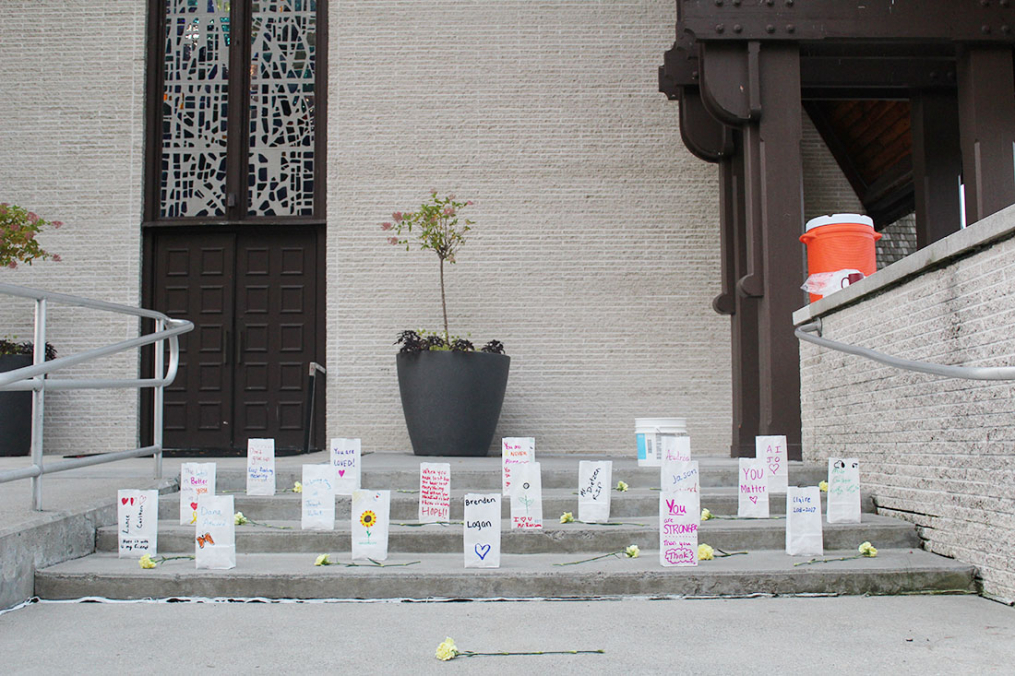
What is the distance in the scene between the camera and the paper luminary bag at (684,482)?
320cm

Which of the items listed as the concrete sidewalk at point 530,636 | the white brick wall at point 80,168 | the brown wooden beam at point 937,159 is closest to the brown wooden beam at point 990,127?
the brown wooden beam at point 937,159

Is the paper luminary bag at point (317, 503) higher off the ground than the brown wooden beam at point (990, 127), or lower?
lower

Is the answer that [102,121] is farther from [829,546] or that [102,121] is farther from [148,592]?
[829,546]

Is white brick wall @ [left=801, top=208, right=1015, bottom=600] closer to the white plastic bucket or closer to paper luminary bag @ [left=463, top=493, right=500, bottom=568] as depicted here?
the white plastic bucket

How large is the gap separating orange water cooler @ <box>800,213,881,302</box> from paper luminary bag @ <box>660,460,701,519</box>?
Result: 2.32 meters

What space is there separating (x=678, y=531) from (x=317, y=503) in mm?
1443

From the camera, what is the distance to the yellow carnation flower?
2.39 m

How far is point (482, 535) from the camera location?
3.24 metres

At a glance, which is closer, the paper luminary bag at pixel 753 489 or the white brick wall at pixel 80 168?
the paper luminary bag at pixel 753 489

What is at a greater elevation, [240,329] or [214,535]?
[240,329]

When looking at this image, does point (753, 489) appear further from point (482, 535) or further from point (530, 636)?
point (530, 636)

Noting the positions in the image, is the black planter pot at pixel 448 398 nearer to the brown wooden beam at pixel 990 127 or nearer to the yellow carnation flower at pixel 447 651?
the brown wooden beam at pixel 990 127

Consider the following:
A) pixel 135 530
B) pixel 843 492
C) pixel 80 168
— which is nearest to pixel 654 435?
pixel 843 492

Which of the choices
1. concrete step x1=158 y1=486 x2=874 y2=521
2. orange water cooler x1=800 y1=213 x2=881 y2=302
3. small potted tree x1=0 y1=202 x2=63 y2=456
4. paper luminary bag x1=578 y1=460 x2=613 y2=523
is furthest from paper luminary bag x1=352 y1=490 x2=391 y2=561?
small potted tree x1=0 y1=202 x2=63 y2=456
